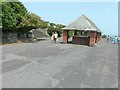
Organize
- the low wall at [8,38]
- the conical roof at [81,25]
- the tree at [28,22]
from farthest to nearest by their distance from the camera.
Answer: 1. the conical roof at [81,25]
2. the tree at [28,22]
3. the low wall at [8,38]

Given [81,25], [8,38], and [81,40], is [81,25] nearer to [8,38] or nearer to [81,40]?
[81,40]

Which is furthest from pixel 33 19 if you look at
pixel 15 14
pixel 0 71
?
pixel 0 71

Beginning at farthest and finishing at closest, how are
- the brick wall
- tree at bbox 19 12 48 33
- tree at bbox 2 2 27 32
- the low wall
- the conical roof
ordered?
the brick wall, the conical roof, tree at bbox 19 12 48 33, the low wall, tree at bbox 2 2 27 32

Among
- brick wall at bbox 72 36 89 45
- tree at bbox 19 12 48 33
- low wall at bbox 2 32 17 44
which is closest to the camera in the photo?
low wall at bbox 2 32 17 44

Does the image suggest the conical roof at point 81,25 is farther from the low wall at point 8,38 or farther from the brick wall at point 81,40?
the low wall at point 8,38

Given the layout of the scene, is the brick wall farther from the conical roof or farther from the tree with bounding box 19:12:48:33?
the tree with bounding box 19:12:48:33

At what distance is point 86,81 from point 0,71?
157 inches

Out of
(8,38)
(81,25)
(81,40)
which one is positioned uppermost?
(81,25)

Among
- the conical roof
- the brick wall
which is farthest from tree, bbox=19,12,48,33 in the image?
the brick wall

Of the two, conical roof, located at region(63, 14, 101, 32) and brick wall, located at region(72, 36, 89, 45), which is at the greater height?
conical roof, located at region(63, 14, 101, 32)

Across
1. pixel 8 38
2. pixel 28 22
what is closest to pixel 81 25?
pixel 28 22

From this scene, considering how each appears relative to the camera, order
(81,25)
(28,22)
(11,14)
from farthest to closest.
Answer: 1. (81,25)
2. (28,22)
3. (11,14)

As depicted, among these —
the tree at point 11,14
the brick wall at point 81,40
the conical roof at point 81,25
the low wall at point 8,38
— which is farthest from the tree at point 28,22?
the brick wall at point 81,40

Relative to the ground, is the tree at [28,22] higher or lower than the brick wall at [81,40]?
higher
